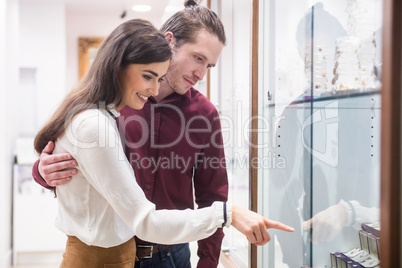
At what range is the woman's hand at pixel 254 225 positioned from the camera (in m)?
0.87

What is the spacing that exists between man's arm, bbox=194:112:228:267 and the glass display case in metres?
0.15

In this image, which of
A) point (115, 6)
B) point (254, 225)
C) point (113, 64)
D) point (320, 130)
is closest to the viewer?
point (254, 225)

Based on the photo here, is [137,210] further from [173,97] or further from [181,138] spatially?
[173,97]

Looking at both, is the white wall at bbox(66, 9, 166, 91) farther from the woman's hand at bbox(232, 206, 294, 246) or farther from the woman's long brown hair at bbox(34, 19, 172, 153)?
the woman's hand at bbox(232, 206, 294, 246)

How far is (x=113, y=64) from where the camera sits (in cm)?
101

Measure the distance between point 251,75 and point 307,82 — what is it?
0.84 feet

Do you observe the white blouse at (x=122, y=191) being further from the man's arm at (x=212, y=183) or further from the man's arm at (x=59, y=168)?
the man's arm at (x=212, y=183)

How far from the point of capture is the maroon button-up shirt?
1305mm

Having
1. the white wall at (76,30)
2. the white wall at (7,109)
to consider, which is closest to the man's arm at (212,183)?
the white wall at (7,109)

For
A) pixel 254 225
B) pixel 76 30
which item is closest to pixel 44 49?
pixel 76 30

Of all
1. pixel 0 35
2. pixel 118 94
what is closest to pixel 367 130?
pixel 118 94

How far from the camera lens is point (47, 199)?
3.81 meters

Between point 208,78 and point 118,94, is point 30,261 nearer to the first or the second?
point 208,78

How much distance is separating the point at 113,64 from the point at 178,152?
1.46ft
